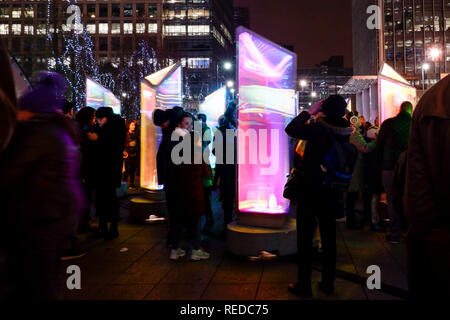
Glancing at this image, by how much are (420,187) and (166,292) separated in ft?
10.6

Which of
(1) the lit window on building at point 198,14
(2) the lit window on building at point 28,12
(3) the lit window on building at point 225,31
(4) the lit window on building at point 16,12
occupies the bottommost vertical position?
(2) the lit window on building at point 28,12

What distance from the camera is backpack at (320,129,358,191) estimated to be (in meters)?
4.33

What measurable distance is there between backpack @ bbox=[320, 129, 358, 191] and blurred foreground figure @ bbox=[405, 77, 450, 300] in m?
2.27

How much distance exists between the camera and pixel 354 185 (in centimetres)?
790

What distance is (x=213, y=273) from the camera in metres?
5.20

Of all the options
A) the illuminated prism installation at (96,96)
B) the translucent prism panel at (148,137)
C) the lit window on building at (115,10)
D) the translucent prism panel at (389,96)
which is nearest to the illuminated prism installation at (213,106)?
the illuminated prism installation at (96,96)

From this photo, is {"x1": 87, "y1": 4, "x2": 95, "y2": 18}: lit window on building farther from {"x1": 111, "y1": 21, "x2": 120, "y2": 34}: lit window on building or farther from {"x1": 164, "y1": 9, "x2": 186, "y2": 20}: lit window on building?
{"x1": 164, "y1": 9, "x2": 186, "y2": 20}: lit window on building

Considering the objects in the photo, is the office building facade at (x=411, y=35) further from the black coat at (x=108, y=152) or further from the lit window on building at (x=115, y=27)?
the black coat at (x=108, y=152)

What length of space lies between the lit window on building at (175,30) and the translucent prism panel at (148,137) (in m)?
102

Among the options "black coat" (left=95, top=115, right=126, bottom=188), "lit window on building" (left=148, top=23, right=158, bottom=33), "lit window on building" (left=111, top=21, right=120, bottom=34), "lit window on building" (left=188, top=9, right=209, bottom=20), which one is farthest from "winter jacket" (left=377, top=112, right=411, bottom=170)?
"lit window on building" (left=111, top=21, right=120, bottom=34)

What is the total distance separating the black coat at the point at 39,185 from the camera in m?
2.04

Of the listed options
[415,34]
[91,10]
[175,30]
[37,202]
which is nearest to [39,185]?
[37,202]

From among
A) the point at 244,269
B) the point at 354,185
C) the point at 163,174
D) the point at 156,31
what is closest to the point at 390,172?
the point at 354,185

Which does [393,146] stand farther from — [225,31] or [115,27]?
[225,31]
